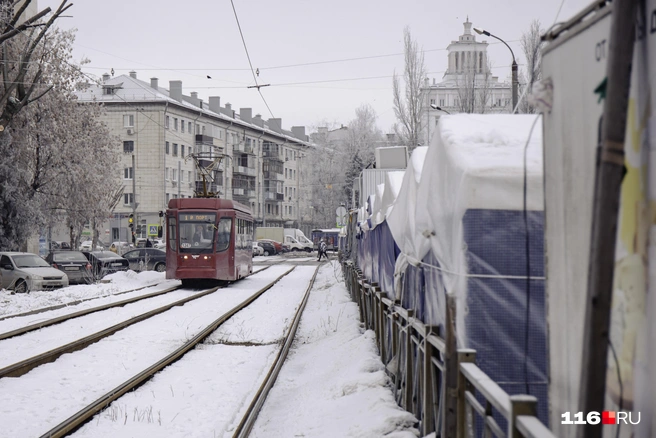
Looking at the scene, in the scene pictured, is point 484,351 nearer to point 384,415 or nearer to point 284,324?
point 384,415

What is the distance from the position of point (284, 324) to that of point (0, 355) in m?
6.67

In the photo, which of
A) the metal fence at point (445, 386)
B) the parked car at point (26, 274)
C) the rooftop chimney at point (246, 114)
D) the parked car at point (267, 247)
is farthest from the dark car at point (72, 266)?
the rooftop chimney at point (246, 114)

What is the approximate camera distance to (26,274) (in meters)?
25.0

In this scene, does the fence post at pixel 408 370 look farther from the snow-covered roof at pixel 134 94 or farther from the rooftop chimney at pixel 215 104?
the rooftop chimney at pixel 215 104

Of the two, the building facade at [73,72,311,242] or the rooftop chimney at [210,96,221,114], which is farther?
the rooftop chimney at [210,96,221,114]

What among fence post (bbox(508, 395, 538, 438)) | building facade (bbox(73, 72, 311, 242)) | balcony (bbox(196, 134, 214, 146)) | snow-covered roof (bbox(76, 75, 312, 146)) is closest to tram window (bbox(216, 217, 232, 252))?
fence post (bbox(508, 395, 538, 438))

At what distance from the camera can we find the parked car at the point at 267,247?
7475 centimetres

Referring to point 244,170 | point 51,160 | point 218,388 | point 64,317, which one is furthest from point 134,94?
point 218,388

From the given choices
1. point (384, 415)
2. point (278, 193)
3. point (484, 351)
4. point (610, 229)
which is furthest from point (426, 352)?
point (278, 193)

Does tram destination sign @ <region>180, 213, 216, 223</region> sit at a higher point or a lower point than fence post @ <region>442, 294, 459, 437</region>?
higher

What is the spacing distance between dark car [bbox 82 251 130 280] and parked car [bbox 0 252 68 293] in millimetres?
4993

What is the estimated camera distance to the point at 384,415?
722cm

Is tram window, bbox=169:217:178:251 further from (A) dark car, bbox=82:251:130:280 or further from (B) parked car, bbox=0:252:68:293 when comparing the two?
(A) dark car, bbox=82:251:130:280

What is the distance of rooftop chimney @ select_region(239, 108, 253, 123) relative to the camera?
99494mm
